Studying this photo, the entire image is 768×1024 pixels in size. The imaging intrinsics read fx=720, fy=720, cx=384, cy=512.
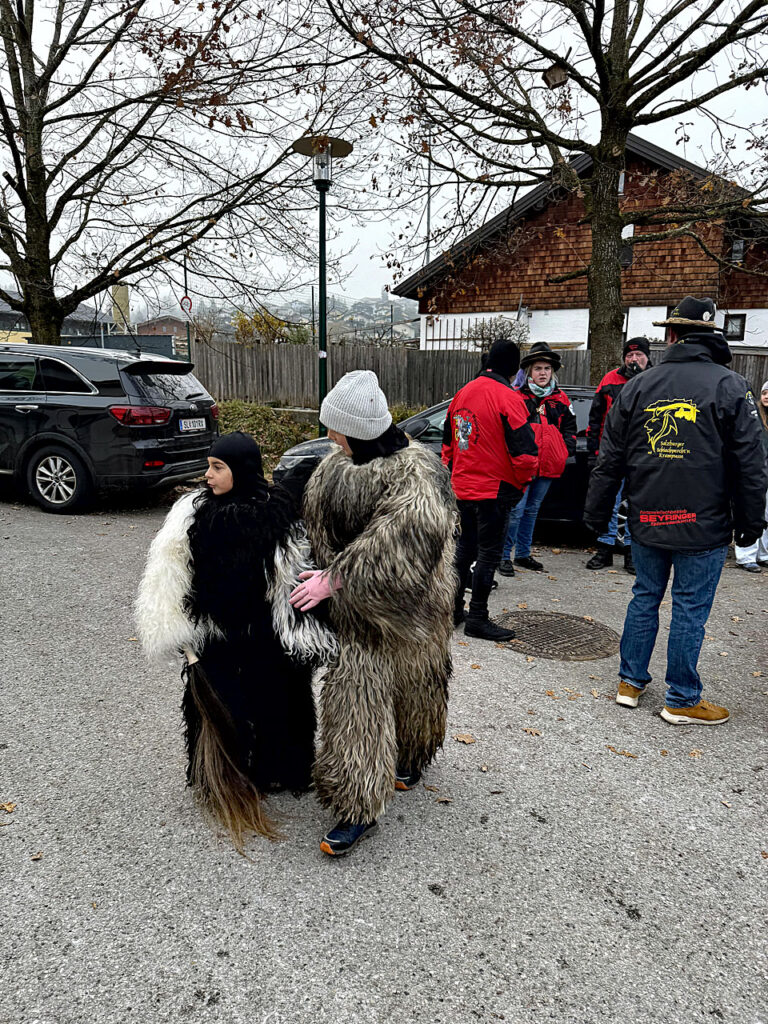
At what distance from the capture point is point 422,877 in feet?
8.44

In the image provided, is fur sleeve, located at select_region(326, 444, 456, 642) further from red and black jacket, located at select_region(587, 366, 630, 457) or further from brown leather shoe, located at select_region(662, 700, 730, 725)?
red and black jacket, located at select_region(587, 366, 630, 457)

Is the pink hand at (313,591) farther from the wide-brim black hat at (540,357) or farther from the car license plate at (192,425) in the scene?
the car license plate at (192,425)

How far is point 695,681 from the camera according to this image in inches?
150

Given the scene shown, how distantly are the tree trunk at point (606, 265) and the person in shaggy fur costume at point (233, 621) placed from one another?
828 cm

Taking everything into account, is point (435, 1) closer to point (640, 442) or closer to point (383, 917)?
point (640, 442)

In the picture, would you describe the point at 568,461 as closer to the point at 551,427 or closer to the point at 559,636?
the point at 551,427

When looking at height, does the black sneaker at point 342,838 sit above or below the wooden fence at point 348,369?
below

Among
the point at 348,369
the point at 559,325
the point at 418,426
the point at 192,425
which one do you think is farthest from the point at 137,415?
the point at 559,325

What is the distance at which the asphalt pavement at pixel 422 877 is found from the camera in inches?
80.9

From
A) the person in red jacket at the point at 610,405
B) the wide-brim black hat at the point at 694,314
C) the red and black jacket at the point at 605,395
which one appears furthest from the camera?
the red and black jacket at the point at 605,395

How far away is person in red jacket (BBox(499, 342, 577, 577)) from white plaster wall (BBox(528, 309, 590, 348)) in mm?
14976

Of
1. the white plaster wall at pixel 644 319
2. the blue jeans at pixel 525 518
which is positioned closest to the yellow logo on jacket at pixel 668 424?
the blue jeans at pixel 525 518

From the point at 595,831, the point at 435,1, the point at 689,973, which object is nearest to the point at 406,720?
the point at 595,831

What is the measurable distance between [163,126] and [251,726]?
38.3 feet
